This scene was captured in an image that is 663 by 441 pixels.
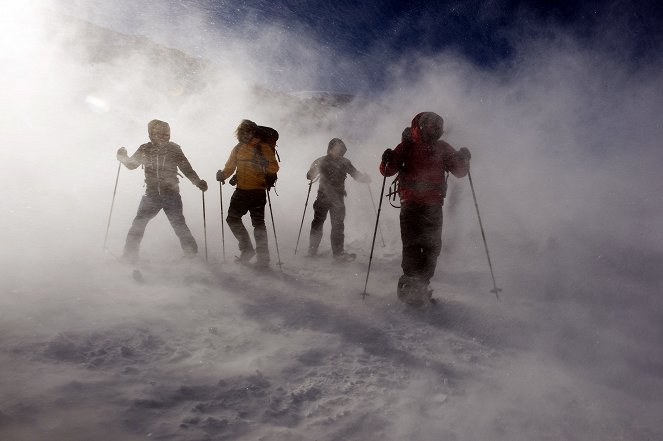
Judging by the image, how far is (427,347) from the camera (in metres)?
3.34

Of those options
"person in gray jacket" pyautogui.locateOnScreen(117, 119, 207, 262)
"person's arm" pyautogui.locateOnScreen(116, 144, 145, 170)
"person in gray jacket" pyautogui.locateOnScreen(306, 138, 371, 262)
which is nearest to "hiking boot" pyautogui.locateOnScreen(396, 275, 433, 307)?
"person in gray jacket" pyautogui.locateOnScreen(306, 138, 371, 262)

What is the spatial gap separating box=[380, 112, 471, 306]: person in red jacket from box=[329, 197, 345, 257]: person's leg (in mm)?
2584

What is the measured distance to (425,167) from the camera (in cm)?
423

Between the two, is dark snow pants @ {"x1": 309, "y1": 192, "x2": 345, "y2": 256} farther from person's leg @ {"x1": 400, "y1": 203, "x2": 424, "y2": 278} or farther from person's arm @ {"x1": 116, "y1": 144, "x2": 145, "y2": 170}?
person's arm @ {"x1": 116, "y1": 144, "x2": 145, "y2": 170}

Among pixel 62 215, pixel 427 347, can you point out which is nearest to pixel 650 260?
pixel 427 347

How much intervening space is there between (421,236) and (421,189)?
0.50m

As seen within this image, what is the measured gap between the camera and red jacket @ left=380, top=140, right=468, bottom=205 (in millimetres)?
4227

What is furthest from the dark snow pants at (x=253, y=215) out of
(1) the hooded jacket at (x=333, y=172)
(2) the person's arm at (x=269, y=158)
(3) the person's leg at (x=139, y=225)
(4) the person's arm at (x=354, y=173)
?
(4) the person's arm at (x=354, y=173)

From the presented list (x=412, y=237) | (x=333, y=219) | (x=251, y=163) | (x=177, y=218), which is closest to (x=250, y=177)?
(x=251, y=163)

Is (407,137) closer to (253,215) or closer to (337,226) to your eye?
(253,215)

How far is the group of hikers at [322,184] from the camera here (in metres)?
4.24

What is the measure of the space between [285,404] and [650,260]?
577cm

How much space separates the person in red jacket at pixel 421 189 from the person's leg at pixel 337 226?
8.48 ft

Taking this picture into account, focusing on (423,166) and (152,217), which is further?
(152,217)
